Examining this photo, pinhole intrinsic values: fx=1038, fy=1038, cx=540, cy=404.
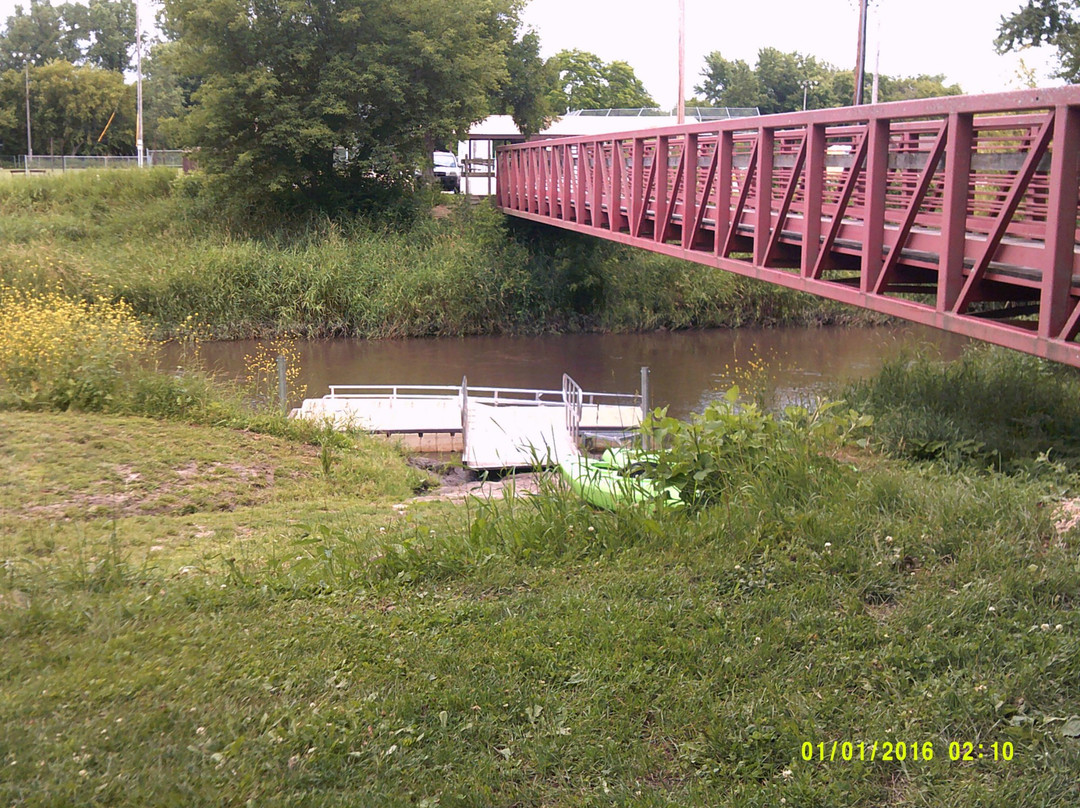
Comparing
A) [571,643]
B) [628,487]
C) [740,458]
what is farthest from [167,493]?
[571,643]

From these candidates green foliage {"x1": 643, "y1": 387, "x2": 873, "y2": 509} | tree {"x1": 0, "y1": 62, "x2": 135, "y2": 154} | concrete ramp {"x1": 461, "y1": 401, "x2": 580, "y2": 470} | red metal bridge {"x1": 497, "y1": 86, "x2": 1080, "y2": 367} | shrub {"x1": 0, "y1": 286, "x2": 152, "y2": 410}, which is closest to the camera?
green foliage {"x1": 643, "y1": 387, "x2": 873, "y2": 509}

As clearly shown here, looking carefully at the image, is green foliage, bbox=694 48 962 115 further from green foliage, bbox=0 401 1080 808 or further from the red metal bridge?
green foliage, bbox=0 401 1080 808

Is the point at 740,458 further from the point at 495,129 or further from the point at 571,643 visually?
the point at 495,129

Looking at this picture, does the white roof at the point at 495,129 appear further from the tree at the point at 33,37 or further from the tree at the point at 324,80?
the tree at the point at 33,37

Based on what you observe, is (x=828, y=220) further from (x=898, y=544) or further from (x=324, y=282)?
(x=324, y=282)

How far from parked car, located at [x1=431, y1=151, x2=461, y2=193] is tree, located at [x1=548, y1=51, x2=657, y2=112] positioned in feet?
102

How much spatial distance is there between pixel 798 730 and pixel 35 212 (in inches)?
1548

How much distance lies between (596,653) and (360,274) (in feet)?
94.0

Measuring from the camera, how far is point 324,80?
33344mm

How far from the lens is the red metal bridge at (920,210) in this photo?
7656 mm

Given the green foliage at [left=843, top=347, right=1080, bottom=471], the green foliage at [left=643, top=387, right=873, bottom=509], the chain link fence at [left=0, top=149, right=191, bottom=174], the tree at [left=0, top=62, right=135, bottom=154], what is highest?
the tree at [left=0, top=62, right=135, bottom=154]
